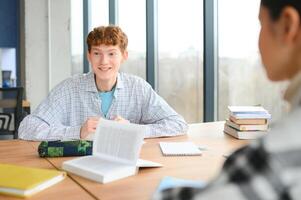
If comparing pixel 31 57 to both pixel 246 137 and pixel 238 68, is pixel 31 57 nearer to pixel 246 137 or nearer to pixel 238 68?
pixel 238 68

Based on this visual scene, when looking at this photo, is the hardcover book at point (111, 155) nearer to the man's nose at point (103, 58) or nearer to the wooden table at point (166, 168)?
the wooden table at point (166, 168)

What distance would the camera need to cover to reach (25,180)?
51.4 inches

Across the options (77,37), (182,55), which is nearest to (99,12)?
(77,37)

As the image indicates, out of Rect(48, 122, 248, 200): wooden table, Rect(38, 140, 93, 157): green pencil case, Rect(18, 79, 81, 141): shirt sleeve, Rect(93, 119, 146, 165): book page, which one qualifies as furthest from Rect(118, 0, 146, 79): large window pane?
Rect(93, 119, 146, 165): book page

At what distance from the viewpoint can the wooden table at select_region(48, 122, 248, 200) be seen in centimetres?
129

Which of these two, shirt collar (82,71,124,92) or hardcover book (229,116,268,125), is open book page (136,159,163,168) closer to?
hardcover book (229,116,268,125)

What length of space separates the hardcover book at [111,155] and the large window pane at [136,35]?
2774 mm

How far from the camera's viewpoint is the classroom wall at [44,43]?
568 cm

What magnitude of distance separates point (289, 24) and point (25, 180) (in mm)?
980

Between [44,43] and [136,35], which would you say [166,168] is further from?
[44,43]

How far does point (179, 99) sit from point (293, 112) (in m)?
3.31

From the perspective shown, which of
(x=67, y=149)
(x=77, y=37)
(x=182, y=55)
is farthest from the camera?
(x=77, y=37)

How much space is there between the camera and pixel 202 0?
329 centimetres

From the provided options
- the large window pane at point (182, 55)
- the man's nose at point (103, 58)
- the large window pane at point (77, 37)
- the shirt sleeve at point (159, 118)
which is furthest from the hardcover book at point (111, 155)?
the large window pane at point (77, 37)
